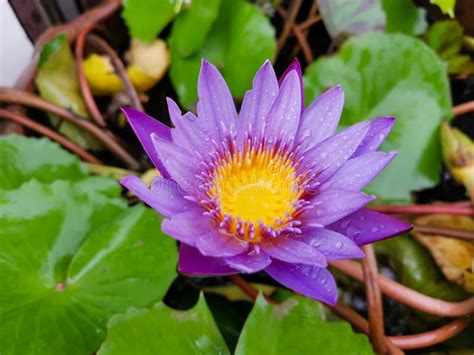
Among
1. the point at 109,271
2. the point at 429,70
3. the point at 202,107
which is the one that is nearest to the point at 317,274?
the point at 202,107

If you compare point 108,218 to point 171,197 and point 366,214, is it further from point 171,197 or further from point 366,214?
point 366,214

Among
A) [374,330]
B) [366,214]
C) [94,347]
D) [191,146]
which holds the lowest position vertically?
[374,330]

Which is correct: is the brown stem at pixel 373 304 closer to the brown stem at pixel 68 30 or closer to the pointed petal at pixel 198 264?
the pointed petal at pixel 198 264

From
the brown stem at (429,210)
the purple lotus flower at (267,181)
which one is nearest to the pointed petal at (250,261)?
the purple lotus flower at (267,181)

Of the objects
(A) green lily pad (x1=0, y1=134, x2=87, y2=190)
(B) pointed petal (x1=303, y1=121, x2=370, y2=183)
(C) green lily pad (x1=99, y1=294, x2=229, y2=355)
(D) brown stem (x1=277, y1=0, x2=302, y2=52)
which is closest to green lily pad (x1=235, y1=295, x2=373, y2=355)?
(C) green lily pad (x1=99, y1=294, x2=229, y2=355)

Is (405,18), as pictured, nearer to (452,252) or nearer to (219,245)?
(452,252)

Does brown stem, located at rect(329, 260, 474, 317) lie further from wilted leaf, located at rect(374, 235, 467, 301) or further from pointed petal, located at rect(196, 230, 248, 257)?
pointed petal, located at rect(196, 230, 248, 257)

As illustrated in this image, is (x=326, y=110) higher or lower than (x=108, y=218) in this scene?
higher

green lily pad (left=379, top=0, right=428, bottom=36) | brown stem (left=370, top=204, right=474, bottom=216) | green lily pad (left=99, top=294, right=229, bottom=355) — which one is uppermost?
green lily pad (left=379, top=0, right=428, bottom=36)
